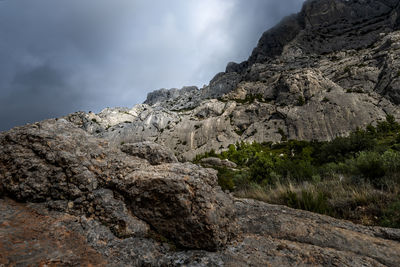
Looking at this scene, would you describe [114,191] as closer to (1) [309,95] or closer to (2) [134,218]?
(2) [134,218]

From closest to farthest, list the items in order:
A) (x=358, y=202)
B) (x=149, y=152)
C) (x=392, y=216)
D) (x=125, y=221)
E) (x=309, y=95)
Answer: (x=125, y=221)
(x=392, y=216)
(x=149, y=152)
(x=358, y=202)
(x=309, y=95)

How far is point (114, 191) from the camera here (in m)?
2.77

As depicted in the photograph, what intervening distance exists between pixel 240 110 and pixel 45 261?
75.1 metres

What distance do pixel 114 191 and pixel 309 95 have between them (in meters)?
75.1

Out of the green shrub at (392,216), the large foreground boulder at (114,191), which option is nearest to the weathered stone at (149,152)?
the large foreground boulder at (114,191)

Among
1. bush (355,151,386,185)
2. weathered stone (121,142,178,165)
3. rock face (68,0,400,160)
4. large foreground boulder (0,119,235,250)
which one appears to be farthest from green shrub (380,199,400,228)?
rock face (68,0,400,160)

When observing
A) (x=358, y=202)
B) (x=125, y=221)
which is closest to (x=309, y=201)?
(x=358, y=202)

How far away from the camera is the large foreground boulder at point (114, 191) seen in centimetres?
243

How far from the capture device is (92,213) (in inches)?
97.1

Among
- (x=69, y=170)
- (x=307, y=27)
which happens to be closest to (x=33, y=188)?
(x=69, y=170)

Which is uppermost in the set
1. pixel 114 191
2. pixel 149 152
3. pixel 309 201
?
pixel 149 152

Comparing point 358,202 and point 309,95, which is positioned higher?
point 309,95

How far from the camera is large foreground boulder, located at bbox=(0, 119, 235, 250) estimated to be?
2428mm

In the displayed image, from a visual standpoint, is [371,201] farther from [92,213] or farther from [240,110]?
[240,110]
